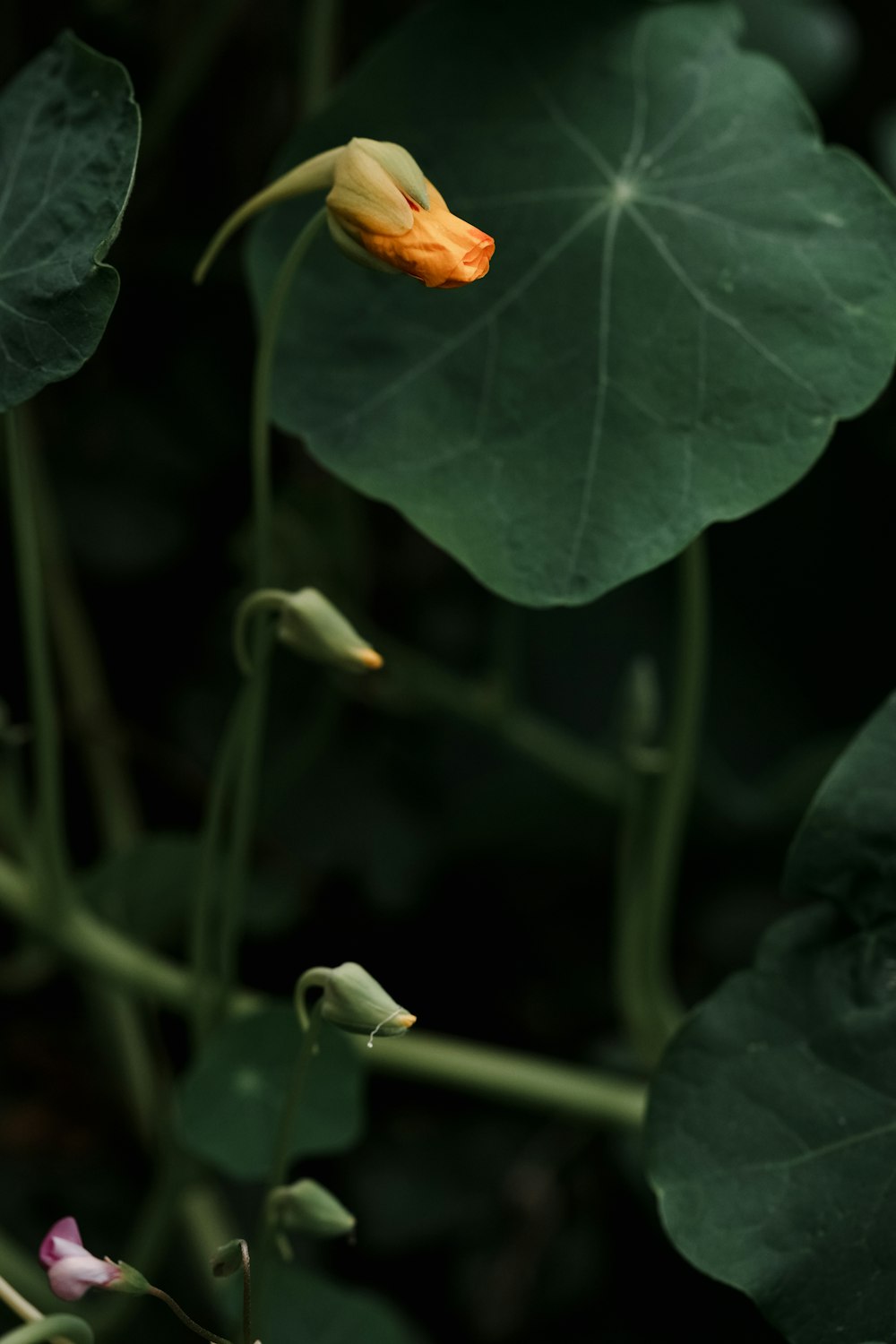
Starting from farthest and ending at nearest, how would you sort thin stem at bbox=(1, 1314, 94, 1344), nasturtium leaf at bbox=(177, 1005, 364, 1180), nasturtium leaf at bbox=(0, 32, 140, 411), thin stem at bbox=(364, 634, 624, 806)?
thin stem at bbox=(364, 634, 624, 806) < nasturtium leaf at bbox=(177, 1005, 364, 1180) < nasturtium leaf at bbox=(0, 32, 140, 411) < thin stem at bbox=(1, 1314, 94, 1344)

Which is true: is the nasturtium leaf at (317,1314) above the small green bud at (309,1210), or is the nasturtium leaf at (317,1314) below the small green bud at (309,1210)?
below

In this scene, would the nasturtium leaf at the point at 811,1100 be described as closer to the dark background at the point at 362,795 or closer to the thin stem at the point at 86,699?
the dark background at the point at 362,795

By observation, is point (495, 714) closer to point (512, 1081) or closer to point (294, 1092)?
point (512, 1081)

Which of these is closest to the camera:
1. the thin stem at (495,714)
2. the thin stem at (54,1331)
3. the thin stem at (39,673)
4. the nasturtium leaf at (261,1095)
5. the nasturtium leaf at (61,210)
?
the thin stem at (54,1331)

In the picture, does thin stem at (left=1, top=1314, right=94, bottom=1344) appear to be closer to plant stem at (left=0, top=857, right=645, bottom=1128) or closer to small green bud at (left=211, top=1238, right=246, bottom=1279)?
small green bud at (left=211, top=1238, right=246, bottom=1279)

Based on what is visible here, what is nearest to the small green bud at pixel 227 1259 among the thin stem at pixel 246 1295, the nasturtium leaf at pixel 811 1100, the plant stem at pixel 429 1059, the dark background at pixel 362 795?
the thin stem at pixel 246 1295

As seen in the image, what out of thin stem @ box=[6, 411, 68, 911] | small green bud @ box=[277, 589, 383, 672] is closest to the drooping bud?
small green bud @ box=[277, 589, 383, 672]

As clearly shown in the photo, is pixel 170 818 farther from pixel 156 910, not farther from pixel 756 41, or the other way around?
pixel 756 41
